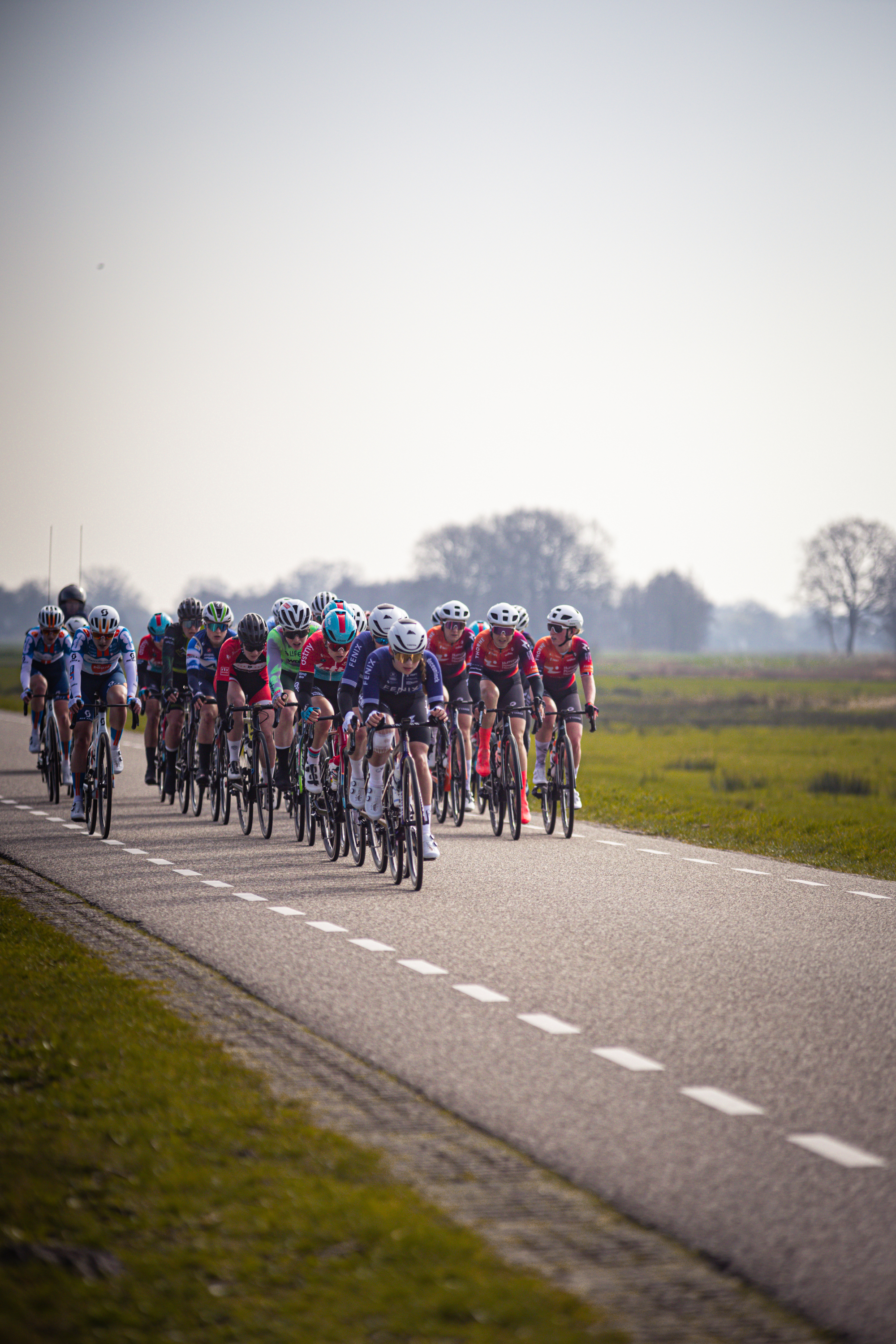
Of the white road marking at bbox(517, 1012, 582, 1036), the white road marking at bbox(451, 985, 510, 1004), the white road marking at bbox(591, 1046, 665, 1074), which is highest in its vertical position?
the white road marking at bbox(451, 985, 510, 1004)

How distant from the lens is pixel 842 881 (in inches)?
481

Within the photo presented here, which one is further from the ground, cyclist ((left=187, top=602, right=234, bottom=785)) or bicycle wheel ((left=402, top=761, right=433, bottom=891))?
cyclist ((left=187, top=602, right=234, bottom=785))

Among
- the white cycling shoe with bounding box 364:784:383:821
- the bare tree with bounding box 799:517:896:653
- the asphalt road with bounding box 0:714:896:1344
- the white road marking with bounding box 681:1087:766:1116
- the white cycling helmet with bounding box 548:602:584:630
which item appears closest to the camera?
the asphalt road with bounding box 0:714:896:1344

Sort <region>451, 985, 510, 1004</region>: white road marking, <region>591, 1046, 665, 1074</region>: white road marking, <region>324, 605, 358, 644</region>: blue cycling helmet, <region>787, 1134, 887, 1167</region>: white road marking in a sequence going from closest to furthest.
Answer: <region>787, 1134, 887, 1167</region>: white road marking < <region>591, 1046, 665, 1074</region>: white road marking < <region>451, 985, 510, 1004</region>: white road marking < <region>324, 605, 358, 644</region>: blue cycling helmet

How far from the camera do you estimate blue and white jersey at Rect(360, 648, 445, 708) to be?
11.5 metres

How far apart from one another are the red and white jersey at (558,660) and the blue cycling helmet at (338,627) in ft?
10.1

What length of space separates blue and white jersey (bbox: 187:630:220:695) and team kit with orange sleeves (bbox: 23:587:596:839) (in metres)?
0.02

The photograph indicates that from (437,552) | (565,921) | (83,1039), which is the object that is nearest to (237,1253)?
(83,1039)

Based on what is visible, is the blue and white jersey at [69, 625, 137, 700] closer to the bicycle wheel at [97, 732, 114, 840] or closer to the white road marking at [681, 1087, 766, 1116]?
the bicycle wheel at [97, 732, 114, 840]

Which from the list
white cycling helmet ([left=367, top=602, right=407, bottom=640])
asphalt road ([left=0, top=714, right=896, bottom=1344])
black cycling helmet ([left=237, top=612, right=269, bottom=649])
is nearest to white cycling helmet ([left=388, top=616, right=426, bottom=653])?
white cycling helmet ([left=367, top=602, right=407, bottom=640])

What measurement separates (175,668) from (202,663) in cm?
142

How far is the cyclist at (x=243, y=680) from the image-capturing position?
1469cm

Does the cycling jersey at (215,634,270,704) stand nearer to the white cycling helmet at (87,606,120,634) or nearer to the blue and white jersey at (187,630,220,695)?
the blue and white jersey at (187,630,220,695)

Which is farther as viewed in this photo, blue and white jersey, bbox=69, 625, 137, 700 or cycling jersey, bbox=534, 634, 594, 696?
cycling jersey, bbox=534, 634, 594, 696
